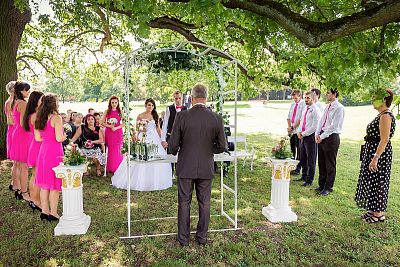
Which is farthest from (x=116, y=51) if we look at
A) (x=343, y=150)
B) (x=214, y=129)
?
(x=214, y=129)

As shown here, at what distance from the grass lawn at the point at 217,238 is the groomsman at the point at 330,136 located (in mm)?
418

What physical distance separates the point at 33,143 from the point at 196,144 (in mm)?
3064

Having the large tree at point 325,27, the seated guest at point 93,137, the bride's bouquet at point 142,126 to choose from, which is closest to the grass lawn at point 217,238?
the bride's bouquet at point 142,126

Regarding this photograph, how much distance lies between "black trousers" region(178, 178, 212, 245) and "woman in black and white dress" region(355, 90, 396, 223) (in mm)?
2758

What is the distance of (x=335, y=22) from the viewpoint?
382 centimetres

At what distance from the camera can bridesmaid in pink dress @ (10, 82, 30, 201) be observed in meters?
6.43

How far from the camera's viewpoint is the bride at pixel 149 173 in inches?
314

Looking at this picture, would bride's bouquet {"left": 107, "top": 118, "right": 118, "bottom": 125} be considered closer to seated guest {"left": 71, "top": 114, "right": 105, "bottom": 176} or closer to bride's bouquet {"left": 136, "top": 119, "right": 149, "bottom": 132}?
seated guest {"left": 71, "top": 114, "right": 105, "bottom": 176}

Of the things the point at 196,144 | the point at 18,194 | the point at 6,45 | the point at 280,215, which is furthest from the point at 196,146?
the point at 6,45

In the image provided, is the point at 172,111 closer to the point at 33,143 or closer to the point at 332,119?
the point at 33,143

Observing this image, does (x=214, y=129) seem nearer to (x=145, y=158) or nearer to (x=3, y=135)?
(x=145, y=158)

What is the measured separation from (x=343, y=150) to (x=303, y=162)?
630 centimetres

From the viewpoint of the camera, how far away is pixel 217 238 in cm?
527

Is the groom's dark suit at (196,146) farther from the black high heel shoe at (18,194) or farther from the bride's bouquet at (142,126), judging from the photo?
the black high heel shoe at (18,194)
